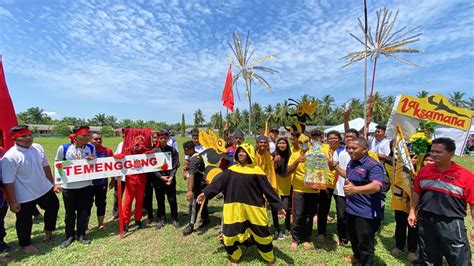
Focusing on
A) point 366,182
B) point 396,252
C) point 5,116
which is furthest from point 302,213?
point 5,116

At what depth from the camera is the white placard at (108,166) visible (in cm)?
427

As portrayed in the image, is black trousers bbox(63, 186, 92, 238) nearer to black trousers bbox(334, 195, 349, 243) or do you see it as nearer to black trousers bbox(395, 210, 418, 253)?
black trousers bbox(334, 195, 349, 243)

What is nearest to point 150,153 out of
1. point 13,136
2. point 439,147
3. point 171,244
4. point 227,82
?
point 171,244

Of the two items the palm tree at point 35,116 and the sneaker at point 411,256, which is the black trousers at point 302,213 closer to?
the sneaker at point 411,256

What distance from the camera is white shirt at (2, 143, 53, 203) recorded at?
151 inches

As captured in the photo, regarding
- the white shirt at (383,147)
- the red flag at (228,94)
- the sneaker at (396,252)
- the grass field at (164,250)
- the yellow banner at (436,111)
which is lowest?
the grass field at (164,250)

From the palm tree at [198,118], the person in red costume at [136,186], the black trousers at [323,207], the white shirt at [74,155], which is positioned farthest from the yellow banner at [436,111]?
the palm tree at [198,118]

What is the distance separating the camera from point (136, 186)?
4.98 m

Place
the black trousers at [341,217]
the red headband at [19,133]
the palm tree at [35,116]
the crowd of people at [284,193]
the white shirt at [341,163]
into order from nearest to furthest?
the crowd of people at [284,193] → the red headband at [19,133] → the white shirt at [341,163] → the black trousers at [341,217] → the palm tree at [35,116]

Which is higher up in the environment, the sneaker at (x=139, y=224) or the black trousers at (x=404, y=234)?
the black trousers at (x=404, y=234)

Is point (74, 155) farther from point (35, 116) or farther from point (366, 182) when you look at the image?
point (35, 116)

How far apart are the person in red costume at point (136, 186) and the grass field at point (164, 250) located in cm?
32

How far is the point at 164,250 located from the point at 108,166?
190 centimetres

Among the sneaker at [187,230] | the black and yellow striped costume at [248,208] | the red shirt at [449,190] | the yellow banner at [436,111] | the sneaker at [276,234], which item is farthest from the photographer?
the sneaker at [187,230]
